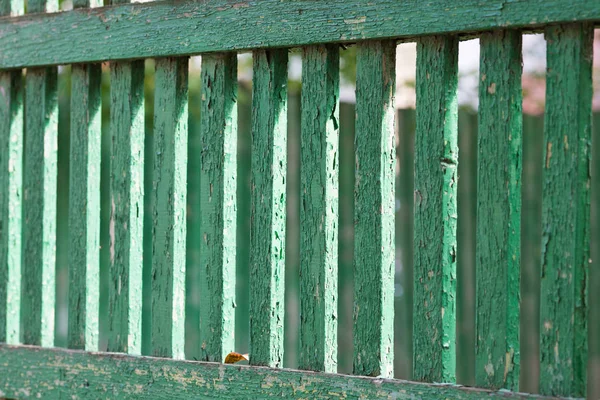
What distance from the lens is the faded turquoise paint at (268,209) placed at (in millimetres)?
2086

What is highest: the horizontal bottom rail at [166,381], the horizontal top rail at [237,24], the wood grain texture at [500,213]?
the horizontal top rail at [237,24]

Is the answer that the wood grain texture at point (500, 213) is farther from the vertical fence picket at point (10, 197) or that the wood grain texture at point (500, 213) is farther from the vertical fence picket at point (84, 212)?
the vertical fence picket at point (10, 197)

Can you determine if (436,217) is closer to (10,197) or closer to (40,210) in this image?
(40,210)

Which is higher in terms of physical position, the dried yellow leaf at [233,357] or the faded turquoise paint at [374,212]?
the faded turquoise paint at [374,212]

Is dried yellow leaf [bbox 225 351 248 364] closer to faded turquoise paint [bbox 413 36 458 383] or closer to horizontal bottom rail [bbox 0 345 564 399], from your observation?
horizontal bottom rail [bbox 0 345 564 399]

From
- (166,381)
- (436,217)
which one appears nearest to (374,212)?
(436,217)

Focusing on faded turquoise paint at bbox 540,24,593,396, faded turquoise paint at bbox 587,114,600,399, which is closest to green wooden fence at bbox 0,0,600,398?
faded turquoise paint at bbox 540,24,593,396

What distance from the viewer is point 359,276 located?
1.96m

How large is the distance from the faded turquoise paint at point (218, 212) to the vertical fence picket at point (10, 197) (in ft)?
2.32

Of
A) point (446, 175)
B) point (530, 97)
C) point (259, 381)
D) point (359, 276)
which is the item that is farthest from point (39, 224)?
point (530, 97)

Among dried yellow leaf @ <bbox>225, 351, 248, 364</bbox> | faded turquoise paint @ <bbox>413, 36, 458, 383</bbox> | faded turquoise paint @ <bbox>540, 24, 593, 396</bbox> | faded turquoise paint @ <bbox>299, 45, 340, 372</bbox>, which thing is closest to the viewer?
faded turquoise paint @ <bbox>540, 24, 593, 396</bbox>

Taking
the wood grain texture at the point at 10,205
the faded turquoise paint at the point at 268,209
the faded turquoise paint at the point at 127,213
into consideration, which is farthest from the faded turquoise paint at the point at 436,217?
the wood grain texture at the point at 10,205

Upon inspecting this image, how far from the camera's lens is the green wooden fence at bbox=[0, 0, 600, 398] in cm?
173

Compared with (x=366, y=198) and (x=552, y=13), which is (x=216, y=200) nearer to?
(x=366, y=198)
